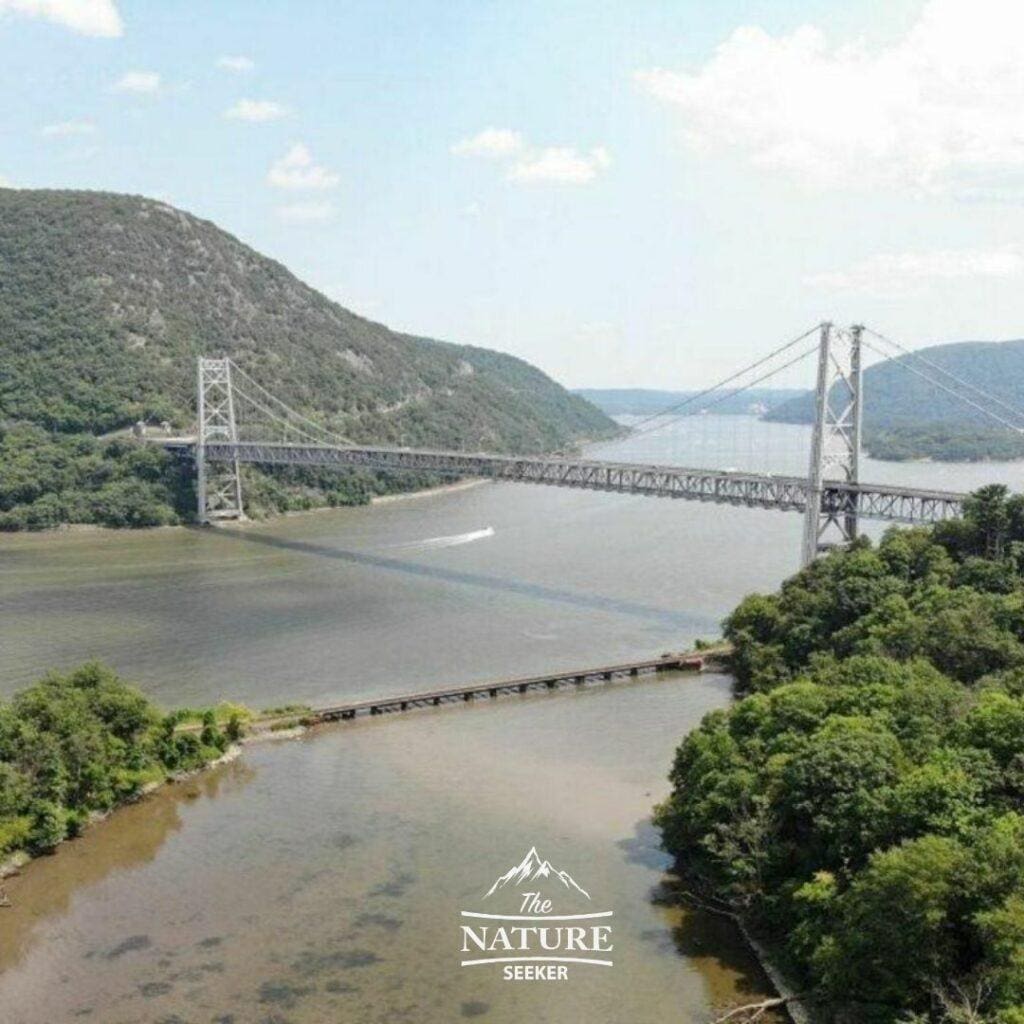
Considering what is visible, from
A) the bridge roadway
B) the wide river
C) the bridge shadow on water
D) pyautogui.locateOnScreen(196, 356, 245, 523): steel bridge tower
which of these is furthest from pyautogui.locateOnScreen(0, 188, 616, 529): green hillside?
the wide river

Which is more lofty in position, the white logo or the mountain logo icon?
the mountain logo icon

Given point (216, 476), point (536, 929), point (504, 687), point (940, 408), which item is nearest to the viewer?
point (536, 929)

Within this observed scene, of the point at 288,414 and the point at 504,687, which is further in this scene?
the point at 288,414

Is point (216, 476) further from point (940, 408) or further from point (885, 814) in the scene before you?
point (940, 408)

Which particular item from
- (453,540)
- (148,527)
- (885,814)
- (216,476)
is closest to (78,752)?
(885,814)

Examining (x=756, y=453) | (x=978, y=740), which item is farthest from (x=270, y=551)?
(x=756, y=453)

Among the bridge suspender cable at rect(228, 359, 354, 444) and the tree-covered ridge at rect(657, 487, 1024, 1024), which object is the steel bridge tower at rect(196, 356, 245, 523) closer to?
the bridge suspender cable at rect(228, 359, 354, 444)

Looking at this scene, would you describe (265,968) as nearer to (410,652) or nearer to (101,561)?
(410,652)

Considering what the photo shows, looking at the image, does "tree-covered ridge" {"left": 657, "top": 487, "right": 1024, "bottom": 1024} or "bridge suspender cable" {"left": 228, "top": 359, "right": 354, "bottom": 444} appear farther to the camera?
"bridge suspender cable" {"left": 228, "top": 359, "right": 354, "bottom": 444}
